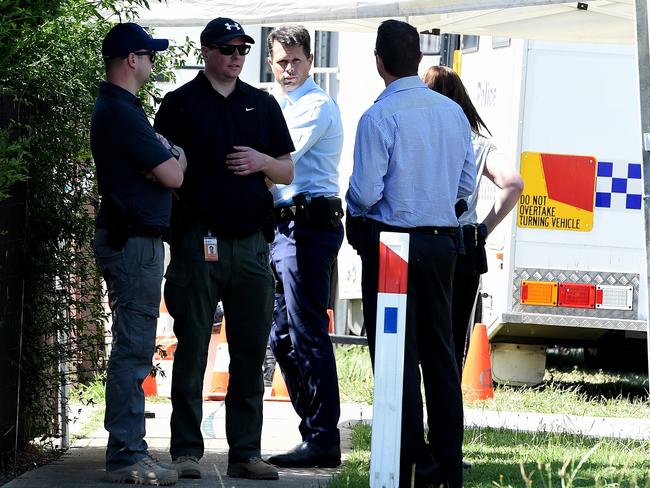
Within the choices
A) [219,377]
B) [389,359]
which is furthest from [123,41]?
[219,377]

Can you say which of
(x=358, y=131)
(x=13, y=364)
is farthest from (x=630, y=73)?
(x=13, y=364)

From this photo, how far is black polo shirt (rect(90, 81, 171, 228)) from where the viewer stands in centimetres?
560

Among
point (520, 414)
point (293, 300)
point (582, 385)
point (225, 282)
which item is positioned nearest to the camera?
point (225, 282)

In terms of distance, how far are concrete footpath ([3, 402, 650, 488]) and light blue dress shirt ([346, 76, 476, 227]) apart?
1241 mm

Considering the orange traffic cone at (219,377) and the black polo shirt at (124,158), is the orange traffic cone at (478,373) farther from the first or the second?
the black polo shirt at (124,158)

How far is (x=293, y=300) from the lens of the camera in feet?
21.6

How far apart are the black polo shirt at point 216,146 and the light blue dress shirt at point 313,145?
561mm

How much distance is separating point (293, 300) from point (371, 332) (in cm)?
96

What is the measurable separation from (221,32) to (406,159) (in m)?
1.02

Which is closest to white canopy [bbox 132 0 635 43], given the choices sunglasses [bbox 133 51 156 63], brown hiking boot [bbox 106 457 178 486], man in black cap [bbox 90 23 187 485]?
sunglasses [bbox 133 51 156 63]

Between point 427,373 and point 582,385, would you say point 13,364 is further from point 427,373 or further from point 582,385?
point 582,385

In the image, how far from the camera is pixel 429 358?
18.6 ft

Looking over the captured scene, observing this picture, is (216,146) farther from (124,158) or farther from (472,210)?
(472,210)

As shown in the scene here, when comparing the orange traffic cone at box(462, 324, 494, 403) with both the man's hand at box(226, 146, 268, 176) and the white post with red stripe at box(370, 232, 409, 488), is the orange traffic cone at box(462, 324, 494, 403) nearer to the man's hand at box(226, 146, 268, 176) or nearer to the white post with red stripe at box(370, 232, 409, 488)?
the man's hand at box(226, 146, 268, 176)
